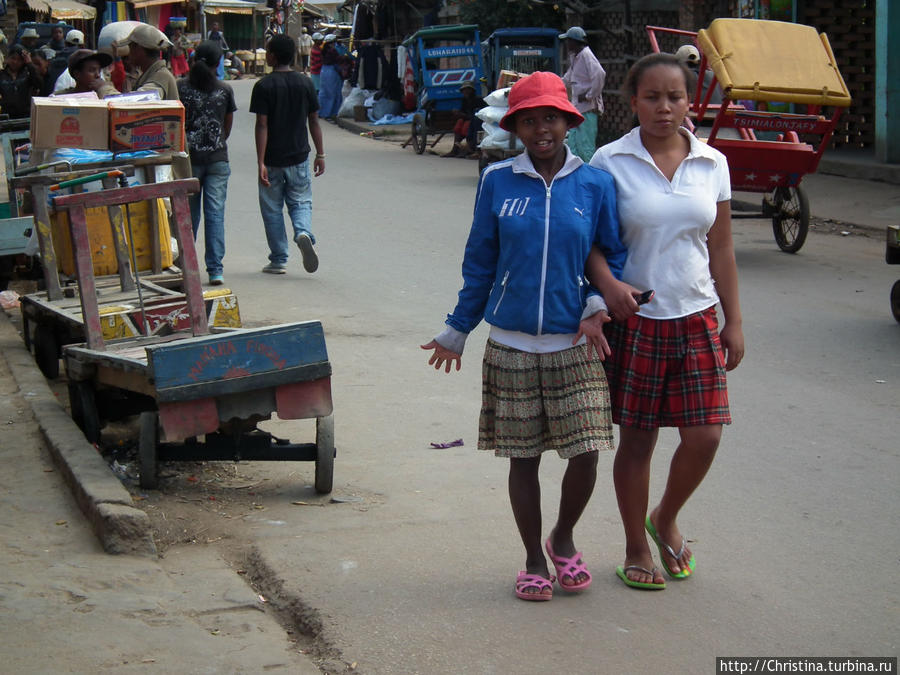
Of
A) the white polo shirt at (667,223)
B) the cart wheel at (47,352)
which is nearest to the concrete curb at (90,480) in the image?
the cart wheel at (47,352)

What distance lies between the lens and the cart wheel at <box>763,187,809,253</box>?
34.4 feet

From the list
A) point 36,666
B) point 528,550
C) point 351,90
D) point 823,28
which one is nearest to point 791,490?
point 528,550

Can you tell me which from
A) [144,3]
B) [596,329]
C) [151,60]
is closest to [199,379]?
[596,329]

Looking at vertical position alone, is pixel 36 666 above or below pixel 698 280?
below

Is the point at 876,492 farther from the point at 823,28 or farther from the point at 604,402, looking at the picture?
the point at 823,28

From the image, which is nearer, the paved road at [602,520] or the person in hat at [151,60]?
the paved road at [602,520]

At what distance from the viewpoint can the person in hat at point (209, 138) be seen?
931cm

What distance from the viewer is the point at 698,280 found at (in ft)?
12.1

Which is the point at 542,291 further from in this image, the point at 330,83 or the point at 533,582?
the point at 330,83

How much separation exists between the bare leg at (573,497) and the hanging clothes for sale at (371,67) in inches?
984

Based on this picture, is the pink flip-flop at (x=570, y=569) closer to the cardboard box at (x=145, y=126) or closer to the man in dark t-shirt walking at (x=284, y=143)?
the cardboard box at (x=145, y=126)

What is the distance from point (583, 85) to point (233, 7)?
1531 inches

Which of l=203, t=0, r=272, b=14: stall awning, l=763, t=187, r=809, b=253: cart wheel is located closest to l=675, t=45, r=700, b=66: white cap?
l=763, t=187, r=809, b=253: cart wheel

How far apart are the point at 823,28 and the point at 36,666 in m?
16.0
